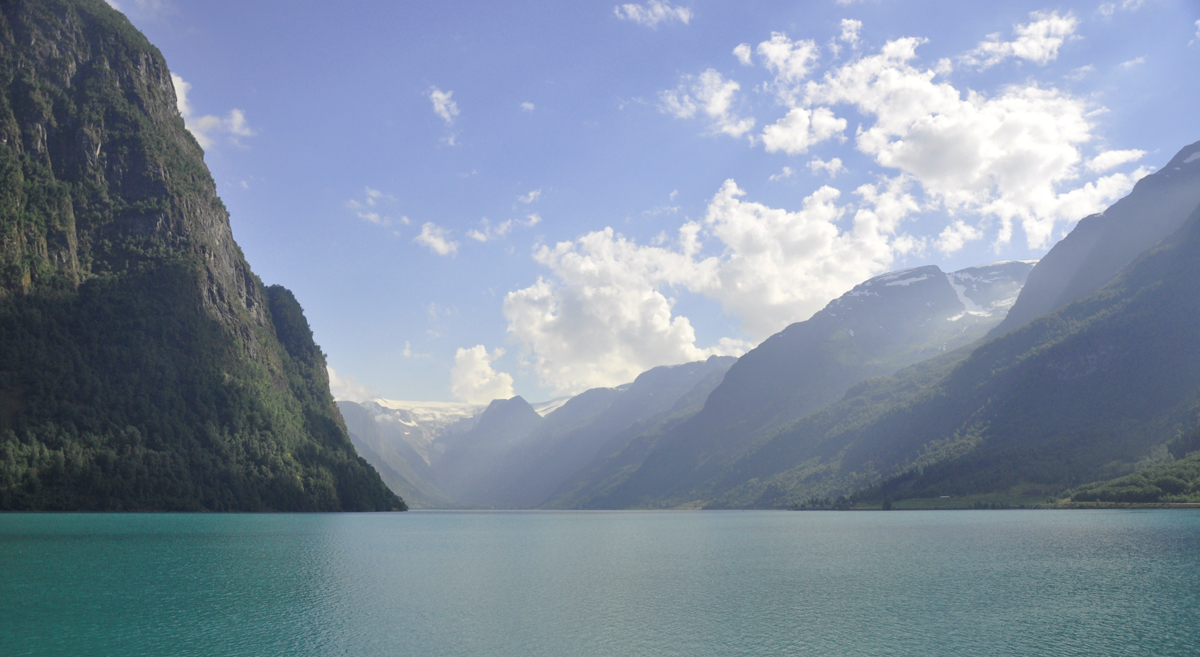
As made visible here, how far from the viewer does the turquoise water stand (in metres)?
38.9

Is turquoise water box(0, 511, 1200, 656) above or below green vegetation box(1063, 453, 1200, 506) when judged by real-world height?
above

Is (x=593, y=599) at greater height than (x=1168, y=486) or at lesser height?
greater

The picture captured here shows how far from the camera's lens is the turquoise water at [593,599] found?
38875 millimetres

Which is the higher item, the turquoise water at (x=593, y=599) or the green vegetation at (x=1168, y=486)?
the turquoise water at (x=593, y=599)

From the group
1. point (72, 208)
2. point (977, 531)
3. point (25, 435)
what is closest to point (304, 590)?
point (977, 531)

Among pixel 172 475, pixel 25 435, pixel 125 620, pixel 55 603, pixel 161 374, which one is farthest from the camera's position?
pixel 161 374

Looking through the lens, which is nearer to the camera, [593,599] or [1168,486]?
[593,599]

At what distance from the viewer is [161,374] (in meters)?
188

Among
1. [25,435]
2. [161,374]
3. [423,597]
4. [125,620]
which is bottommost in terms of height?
[423,597]

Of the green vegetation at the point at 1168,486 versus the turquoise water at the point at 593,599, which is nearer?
the turquoise water at the point at 593,599

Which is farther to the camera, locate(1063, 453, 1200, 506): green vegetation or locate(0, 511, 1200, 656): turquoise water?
locate(1063, 453, 1200, 506): green vegetation

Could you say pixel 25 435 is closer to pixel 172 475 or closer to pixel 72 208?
pixel 172 475

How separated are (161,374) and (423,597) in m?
173

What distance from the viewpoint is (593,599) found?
54.0 m
